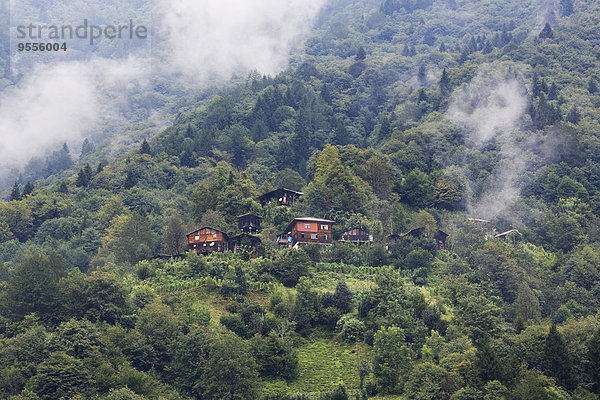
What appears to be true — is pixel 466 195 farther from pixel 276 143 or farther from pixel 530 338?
pixel 530 338

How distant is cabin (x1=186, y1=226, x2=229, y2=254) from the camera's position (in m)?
73.8

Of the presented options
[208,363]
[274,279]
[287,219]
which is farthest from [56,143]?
[208,363]

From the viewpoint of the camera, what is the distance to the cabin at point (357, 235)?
255 ft

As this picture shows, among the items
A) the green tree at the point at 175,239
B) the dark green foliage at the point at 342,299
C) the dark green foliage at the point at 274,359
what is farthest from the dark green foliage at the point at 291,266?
the dark green foliage at the point at 274,359

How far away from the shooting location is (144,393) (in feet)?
154

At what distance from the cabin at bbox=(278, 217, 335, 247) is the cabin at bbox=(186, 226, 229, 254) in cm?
610

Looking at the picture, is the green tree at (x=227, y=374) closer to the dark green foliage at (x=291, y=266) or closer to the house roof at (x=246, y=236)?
the dark green foliage at (x=291, y=266)

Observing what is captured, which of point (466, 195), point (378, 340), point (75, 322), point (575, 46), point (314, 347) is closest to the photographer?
point (75, 322)

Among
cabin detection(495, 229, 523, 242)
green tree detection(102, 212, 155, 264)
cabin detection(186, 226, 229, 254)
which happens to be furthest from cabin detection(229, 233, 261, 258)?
cabin detection(495, 229, 523, 242)

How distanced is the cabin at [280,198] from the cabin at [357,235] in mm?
9691

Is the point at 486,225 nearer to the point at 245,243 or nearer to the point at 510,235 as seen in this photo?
the point at 510,235

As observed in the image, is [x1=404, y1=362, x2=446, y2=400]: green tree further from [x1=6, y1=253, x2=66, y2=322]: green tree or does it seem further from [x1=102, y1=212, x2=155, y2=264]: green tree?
[x1=102, y1=212, x2=155, y2=264]: green tree

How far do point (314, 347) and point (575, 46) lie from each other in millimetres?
98864

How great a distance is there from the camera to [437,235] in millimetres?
79062
